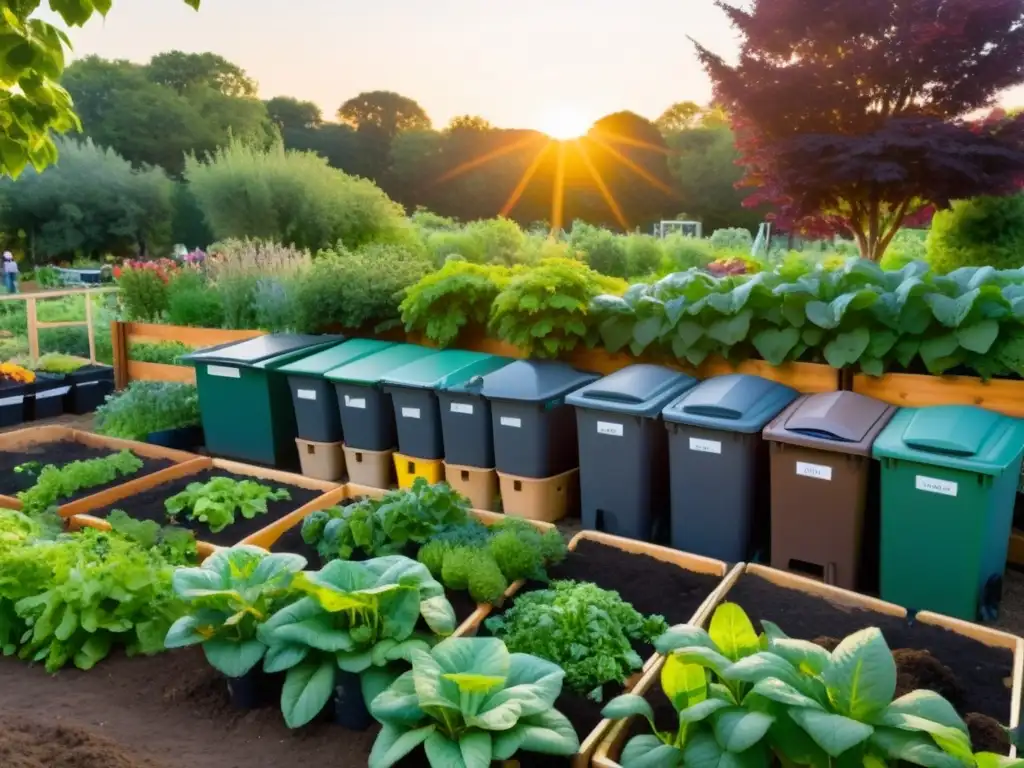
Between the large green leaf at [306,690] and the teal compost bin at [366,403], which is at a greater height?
the teal compost bin at [366,403]

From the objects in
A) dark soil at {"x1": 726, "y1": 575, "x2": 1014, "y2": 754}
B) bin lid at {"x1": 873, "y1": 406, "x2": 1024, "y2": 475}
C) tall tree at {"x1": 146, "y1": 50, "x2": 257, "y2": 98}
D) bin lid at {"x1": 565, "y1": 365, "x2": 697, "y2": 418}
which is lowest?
dark soil at {"x1": 726, "y1": 575, "x2": 1014, "y2": 754}

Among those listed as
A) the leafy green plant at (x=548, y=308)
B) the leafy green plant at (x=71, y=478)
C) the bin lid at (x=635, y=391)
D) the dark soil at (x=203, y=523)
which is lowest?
the dark soil at (x=203, y=523)

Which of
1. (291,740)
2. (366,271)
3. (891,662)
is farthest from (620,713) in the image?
(366,271)

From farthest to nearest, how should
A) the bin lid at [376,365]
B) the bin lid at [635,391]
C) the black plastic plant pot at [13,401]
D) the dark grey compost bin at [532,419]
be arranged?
1. the black plastic plant pot at [13,401]
2. the bin lid at [376,365]
3. the dark grey compost bin at [532,419]
4. the bin lid at [635,391]

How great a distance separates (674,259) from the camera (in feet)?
46.1

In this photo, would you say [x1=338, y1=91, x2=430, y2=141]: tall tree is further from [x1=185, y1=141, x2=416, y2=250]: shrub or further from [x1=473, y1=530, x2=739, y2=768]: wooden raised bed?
A: [x1=473, y1=530, x2=739, y2=768]: wooden raised bed

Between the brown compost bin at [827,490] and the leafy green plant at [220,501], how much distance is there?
2.74 m

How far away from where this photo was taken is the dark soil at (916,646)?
260 cm

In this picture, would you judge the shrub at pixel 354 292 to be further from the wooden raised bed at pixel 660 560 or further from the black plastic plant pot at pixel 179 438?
the wooden raised bed at pixel 660 560

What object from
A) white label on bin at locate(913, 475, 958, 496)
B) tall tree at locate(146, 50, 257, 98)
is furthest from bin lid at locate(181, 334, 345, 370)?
tall tree at locate(146, 50, 257, 98)

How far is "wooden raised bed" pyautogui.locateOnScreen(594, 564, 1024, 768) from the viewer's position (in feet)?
7.92

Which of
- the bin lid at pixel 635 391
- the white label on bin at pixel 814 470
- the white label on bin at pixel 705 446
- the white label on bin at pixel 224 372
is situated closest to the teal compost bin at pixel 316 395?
the white label on bin at pixel 224 372

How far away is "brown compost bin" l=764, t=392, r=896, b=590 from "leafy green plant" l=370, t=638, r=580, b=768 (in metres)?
2.08

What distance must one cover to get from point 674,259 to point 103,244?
2282 cm
